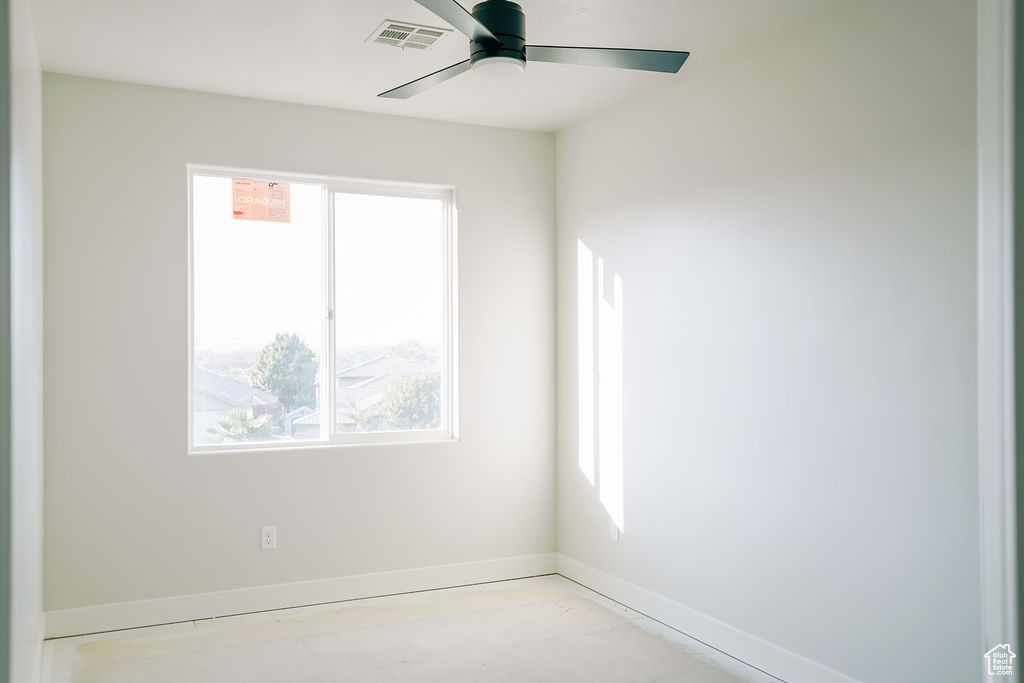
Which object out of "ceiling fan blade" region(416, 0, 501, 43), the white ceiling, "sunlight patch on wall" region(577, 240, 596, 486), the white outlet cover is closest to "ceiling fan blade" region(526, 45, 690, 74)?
"ceiling fan blade" region(416, 0, 501, 43)

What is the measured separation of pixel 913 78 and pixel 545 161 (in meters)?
2.53

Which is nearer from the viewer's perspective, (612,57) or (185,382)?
(612,57)

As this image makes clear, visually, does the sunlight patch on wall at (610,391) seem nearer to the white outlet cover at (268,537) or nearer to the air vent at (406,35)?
the air vent at (406,35)

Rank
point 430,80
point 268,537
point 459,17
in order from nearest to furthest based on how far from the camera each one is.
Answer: point 459,17, point 430,80, point 268,537

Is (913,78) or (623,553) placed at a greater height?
(913,78)

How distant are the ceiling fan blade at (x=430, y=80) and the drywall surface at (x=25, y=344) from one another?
117 centimetres

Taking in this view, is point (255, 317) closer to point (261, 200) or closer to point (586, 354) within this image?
point (261, 200)

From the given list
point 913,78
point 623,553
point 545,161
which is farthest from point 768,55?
point 623,553

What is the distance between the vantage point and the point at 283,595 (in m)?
4.18

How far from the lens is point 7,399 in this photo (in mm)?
1974

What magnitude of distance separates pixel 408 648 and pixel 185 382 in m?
1.72

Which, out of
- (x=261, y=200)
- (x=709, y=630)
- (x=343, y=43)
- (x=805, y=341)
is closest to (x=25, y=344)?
(x=343, y=43)

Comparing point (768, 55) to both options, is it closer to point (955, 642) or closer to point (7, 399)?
point (955, 642)

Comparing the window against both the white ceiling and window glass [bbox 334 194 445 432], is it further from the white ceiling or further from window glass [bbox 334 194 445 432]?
the white ceiling
